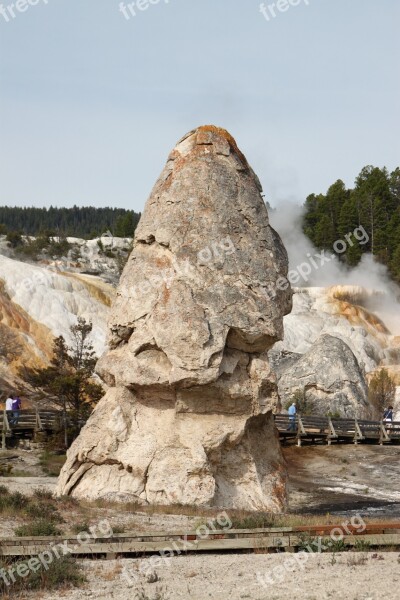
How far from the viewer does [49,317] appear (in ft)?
131

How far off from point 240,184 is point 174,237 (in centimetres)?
196

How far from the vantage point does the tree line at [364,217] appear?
2847 inches

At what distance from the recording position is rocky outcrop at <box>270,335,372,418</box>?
1457 inches

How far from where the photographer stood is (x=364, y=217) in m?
77.5

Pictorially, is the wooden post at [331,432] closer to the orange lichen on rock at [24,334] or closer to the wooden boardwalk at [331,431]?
the wooden boardwalk at [331,431]

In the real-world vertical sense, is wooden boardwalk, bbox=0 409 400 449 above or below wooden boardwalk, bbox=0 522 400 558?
above

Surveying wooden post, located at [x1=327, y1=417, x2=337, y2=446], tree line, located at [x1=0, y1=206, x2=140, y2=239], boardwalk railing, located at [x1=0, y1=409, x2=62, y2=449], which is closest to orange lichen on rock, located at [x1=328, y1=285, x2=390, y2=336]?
wooden post, located at [x1=327, y1=417, x2=337, y2=446]

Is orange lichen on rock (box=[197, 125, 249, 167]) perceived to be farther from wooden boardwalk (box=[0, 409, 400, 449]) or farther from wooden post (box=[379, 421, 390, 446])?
wooden post (box=[379, 421, 390, 446])

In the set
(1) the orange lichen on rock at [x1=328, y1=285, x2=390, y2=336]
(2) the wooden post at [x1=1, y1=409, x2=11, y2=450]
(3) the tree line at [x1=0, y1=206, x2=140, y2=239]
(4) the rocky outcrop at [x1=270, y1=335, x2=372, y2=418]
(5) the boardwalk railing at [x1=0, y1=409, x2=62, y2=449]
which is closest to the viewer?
(2) the wooden post at [x1=1, y1=409, x2=11, y2=450]

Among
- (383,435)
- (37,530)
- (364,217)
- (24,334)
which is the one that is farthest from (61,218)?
(37,530)

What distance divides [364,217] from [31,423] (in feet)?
181

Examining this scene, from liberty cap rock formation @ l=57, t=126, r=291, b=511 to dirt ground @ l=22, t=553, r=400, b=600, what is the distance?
18.7 ft

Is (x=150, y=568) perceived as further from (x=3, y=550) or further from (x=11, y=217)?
(x=11, y=217)

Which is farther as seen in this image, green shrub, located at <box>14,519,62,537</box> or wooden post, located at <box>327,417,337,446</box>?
wooden post, located at <box>327,417,337,446</box>
